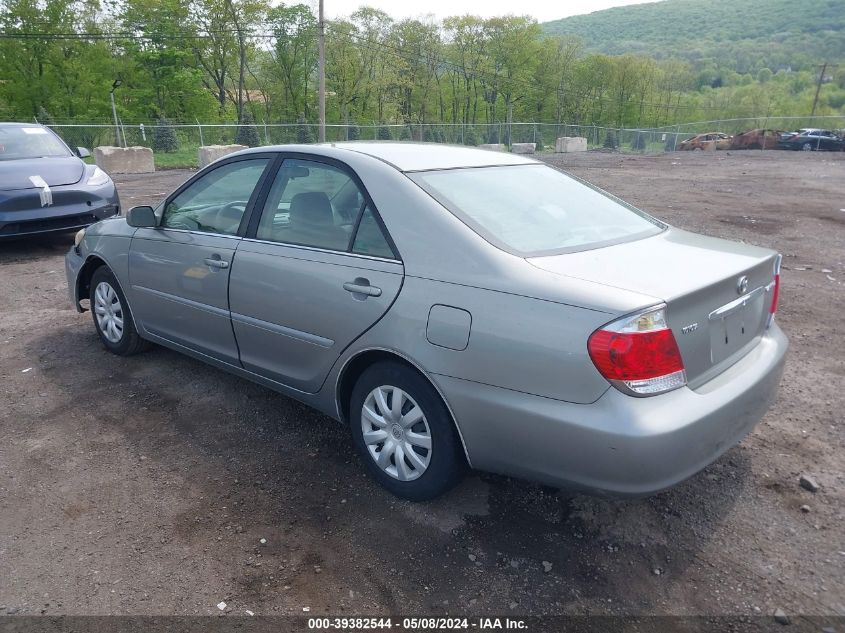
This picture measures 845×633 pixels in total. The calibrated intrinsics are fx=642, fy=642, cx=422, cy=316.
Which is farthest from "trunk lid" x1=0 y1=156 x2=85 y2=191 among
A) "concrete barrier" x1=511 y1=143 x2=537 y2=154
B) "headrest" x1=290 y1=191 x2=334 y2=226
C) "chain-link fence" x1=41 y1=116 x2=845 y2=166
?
"concrete barrier" x1=511 y1=143 x2=537 y2=154

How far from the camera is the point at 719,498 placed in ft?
10.1

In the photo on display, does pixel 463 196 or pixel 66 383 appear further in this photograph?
pixel 66 383

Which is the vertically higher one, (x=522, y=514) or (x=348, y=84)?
(x=348, y=84)

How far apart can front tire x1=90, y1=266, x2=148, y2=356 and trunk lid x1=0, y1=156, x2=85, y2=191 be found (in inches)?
158

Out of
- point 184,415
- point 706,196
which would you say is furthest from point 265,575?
point 706,196

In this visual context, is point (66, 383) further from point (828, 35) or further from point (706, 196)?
point (828, 35)

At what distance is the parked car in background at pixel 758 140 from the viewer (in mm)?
36844

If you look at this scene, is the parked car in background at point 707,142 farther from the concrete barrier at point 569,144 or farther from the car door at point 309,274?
the car door at point 309,274

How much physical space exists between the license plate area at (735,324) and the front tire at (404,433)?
45.7 inches

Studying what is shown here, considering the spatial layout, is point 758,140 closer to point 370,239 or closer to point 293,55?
point 293,55

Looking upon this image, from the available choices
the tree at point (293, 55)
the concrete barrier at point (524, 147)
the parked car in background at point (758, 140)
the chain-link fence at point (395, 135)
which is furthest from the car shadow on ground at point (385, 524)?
the tree at point (293, 55)

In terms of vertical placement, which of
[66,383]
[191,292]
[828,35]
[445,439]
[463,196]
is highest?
[828,35]

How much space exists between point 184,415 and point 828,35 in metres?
181

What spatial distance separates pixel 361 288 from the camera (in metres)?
3.01
